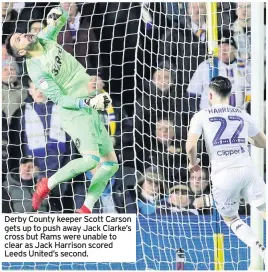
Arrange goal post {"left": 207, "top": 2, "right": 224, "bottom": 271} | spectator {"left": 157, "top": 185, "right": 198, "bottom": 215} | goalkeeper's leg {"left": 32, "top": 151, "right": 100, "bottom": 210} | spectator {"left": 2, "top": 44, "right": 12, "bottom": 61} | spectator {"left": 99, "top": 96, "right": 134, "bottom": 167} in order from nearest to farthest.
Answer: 1. goal post {"left": 207, "top": 2, "right": 224, "bottom": 271}
2. goalkeeper's leg {"left": 32, "top": 151, "right": 100, "bottom": 210}
3. spectator {"left": 2, "top": 44, "right": 12, "bottom": 61}
4. spectator {"left": 99, "top": 96, "right": 134, "bottom": 167}
5. spectator {"left": 157, "top": 185, "right": 198, "bottom": 215}

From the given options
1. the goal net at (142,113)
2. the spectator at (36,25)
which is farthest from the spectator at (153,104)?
the spectator at (36,25)

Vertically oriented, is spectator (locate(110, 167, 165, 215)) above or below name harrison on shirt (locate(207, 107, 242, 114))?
below

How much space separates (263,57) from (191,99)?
752mm

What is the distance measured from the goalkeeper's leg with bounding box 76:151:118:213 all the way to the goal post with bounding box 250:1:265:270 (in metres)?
1.06

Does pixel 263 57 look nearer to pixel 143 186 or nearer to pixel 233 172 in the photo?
pixel 233 172

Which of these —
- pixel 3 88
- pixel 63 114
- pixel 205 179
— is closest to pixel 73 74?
pixel 63 114

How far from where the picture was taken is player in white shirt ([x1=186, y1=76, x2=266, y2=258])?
569 cm

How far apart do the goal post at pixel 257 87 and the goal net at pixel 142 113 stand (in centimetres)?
43

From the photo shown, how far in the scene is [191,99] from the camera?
6.46 meters

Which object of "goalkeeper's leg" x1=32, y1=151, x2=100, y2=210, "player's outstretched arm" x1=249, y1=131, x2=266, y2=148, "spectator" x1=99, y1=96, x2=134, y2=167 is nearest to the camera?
"player's outstretched arm" x1=249, y1=131, x2=266, y2=148

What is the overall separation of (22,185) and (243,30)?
210 centimetres

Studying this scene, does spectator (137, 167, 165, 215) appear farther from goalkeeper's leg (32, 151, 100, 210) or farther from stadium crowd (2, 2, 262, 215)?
goalkeeper's leg (32, 151, 100, 210)

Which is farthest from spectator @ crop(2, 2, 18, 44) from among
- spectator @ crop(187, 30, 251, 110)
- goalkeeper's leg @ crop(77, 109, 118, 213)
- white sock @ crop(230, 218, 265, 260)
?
white sock @ crop(230, 218, 265, 260)

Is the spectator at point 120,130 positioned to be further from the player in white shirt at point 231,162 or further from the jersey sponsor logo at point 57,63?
the player in white shirt at point 231,162
